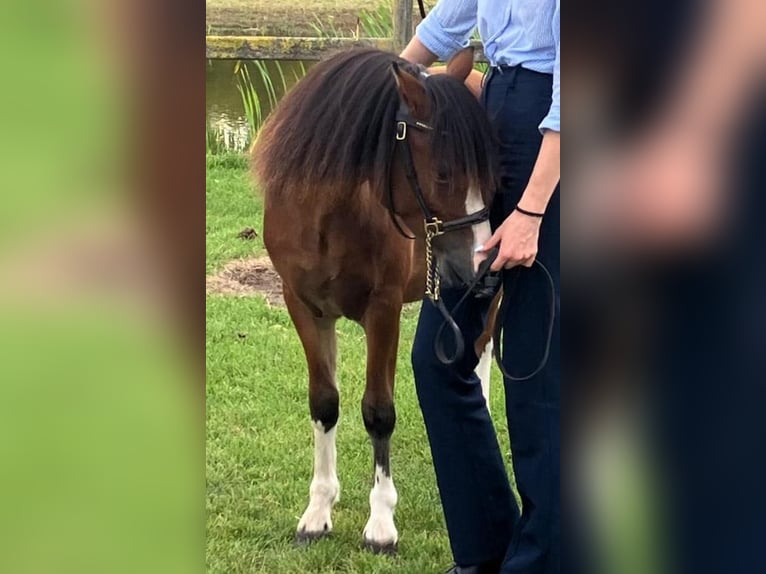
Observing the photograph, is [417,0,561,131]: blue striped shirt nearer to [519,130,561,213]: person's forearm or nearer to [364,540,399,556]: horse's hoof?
[519,130,561,213]: person's forearm

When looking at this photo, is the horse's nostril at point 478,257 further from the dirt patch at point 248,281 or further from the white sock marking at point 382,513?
the dirt patch at point 248,281

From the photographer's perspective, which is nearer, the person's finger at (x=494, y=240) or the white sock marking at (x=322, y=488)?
the person's finger at (x=494, y=240)

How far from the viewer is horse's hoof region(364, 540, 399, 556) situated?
2479 millimetres

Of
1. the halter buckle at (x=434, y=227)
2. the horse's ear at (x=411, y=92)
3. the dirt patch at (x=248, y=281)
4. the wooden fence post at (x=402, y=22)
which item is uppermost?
the wooden fence post at (x=402, y=22)

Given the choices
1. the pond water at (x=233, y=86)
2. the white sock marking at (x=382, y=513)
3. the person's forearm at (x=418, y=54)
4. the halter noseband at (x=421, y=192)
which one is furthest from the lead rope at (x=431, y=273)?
the pond water at (x=233, y=86)

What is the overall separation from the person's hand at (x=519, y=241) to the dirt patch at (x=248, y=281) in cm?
297

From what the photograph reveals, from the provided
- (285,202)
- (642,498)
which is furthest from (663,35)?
(285,202)

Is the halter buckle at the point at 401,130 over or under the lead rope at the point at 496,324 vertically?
over

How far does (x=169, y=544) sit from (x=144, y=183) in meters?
0.30

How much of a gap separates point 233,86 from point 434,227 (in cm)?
444

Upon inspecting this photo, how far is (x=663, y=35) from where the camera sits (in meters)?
0.80

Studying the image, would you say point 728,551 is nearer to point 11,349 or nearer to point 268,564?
point 11,349

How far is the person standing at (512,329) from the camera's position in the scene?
66.7 inches

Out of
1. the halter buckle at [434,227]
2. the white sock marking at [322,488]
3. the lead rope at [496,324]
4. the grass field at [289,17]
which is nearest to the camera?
the lead rope at [496,324]
